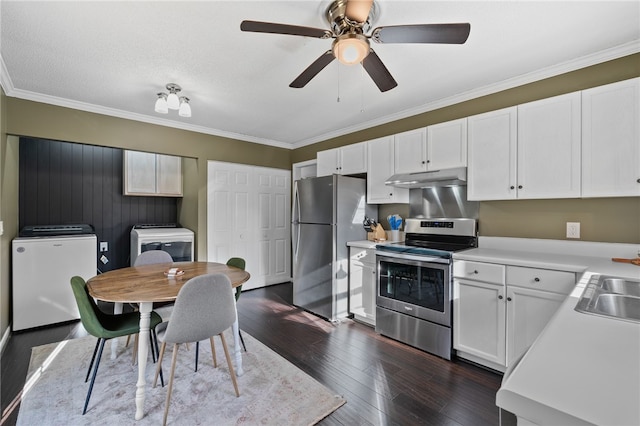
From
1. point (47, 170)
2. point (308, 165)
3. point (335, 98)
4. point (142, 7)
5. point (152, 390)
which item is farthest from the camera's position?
point (308, 165)

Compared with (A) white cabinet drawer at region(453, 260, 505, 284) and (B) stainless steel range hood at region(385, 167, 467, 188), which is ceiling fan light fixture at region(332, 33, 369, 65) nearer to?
(B) stainless steel range hood at region(385, 167, 467, 188)

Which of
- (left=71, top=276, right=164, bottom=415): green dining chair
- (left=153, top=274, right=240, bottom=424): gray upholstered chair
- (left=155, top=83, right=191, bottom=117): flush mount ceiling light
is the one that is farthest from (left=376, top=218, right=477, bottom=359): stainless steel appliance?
(left=155, top=83, right=191, bottom=117): flush mount ceiling light

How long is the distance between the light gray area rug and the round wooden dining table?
7.5 inches

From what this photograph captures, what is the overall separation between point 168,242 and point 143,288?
Answer: 2240 millimetres

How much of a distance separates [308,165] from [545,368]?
4.54m

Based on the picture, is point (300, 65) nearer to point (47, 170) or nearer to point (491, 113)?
point (491, 113)

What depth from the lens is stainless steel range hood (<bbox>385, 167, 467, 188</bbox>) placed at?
107 inches

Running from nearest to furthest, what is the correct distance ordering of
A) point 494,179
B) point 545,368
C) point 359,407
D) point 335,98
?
point 545,368 → point 359,407 → point 494,179 → point 335,98

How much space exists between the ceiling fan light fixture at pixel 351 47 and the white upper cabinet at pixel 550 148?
1.67 meters

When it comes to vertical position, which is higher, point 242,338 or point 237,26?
point 237,26

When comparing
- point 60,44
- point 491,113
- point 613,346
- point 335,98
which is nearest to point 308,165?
point 335,98

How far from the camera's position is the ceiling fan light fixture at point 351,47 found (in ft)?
5.00

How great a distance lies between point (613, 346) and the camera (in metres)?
0.80

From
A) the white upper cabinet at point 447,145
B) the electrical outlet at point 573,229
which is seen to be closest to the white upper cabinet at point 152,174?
the white upper cabinet at point 447,145
